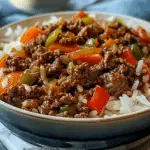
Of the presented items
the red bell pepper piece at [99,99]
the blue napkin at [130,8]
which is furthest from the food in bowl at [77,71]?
the blue napkin at [130,8]

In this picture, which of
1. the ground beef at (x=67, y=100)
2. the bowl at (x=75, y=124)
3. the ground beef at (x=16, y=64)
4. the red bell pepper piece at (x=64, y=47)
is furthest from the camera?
the red bell pepper piece at (x=64, y=47)

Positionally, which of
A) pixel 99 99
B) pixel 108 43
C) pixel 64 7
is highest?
pixel 108 43

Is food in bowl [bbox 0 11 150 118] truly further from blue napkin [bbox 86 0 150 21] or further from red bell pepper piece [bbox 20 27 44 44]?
blue napkin [bbox 86 0 150 21]

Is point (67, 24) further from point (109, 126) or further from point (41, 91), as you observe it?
point (109, 126)

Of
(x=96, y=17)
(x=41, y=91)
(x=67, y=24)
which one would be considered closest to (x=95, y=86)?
(x=41, y=91)

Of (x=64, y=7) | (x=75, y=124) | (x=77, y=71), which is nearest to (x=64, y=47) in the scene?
(x=77, y=71)

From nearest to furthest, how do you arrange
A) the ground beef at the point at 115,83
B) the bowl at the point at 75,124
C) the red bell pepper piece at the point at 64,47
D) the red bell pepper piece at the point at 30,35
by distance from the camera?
the bowl at the point at 75,124 < the ground beef at the point at 115,83 < the red bell pepper piece at the point at 64,47 < the red bell pepper piece at the point at 30,35

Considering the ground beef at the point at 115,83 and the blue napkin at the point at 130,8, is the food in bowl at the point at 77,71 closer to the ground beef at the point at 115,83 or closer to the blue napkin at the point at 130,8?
the ground beef at the point at 115,83

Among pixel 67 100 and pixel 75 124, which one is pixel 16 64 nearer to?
pixel 67 100
